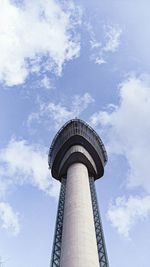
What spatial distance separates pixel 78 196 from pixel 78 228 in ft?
23.8

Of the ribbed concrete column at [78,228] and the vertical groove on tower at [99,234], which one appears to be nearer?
the ribbed concrete column at [78,228]

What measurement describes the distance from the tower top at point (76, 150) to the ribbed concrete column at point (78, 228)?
17.1 ft

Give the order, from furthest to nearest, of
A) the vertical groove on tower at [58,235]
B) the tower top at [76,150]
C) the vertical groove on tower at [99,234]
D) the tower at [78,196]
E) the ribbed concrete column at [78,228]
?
the tower top at [76,150] → the vertical groove on tower at [99,234] → the vertical groove on tower at [58,235] → the tower at [78,196] → the ribbed concrete column at [78,228]

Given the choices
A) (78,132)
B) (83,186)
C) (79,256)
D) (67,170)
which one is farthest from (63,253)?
(78,132)

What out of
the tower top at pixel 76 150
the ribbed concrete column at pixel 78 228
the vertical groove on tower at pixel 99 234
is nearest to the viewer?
the ribbed concrete column at pixel 78 228

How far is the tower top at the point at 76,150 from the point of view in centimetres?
6078

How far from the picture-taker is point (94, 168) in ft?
205

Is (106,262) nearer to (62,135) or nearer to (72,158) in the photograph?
(72,158)

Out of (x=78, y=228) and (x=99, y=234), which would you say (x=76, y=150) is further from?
(x=78, y=228)

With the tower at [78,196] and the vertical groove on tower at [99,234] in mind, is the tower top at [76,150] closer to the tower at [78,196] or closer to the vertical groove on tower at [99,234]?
the tower at [78,196]

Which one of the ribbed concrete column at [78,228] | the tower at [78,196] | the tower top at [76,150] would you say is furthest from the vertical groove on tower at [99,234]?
the ribbed concrete column at [78,228]

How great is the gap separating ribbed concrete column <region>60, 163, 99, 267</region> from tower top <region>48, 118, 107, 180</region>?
5.21 m

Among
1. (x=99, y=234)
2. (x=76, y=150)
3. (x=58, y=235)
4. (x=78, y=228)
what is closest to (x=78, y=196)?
(x=78, y=228)

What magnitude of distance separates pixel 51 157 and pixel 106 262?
26.8 m
